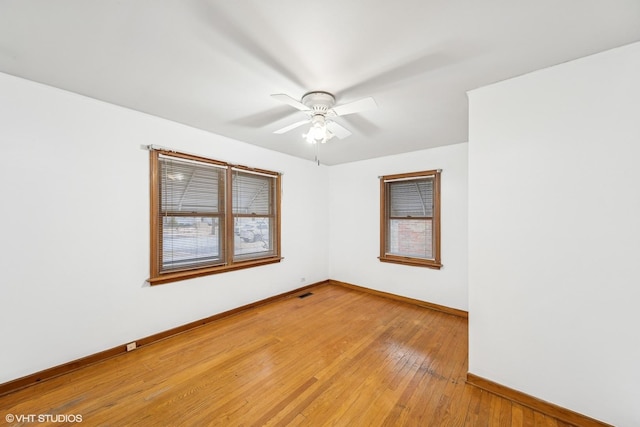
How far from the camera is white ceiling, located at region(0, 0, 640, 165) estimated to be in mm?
1251

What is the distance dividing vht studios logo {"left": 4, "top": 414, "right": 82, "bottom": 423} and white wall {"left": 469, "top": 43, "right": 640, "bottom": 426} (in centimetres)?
306

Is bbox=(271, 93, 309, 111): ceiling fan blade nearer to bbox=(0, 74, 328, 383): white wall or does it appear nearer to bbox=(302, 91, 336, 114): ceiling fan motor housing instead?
bbox=(302, 91, 336, 114): ceiling fan motor housing

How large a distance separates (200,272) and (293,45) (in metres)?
2.69

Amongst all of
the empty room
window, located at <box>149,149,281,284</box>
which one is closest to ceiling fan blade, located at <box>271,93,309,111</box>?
the empty room

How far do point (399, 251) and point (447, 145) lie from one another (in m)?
1.89

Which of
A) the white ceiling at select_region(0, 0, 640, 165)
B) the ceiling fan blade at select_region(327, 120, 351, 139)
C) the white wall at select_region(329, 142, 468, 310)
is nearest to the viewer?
the white ceiling at select_region(0, 0, 640, 165)

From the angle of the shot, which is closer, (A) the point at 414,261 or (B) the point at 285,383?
(B) the point at 285,383

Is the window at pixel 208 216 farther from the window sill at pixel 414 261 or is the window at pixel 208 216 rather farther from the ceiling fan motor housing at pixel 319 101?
the window sill at pixel 414 261

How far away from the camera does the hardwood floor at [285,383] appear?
1.66 meters

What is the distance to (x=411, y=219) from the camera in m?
4.05

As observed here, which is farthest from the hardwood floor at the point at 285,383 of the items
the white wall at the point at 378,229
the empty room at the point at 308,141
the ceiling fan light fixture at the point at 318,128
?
the ceiling fan light fixture at the point at 318,128

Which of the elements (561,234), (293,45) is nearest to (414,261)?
(561,234)

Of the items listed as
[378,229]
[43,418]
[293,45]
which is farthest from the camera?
[378,229]

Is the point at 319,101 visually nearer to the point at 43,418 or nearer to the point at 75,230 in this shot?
the point at 75,230
